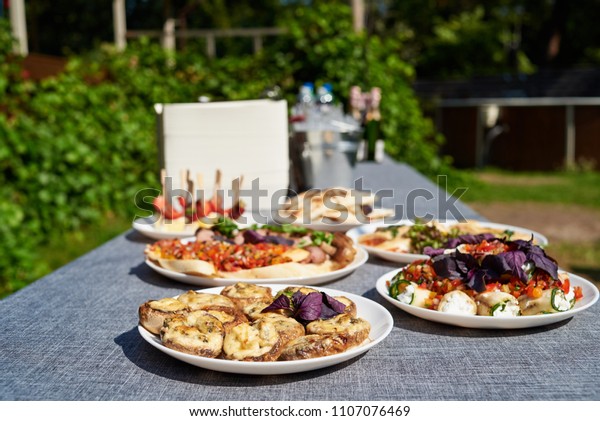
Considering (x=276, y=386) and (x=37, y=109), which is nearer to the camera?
(x=276, y=386)

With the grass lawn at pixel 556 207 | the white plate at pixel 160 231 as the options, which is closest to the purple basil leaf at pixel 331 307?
the white plate at pixel 160 231

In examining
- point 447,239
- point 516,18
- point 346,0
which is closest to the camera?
point 447,239

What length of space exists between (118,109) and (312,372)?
552 cm

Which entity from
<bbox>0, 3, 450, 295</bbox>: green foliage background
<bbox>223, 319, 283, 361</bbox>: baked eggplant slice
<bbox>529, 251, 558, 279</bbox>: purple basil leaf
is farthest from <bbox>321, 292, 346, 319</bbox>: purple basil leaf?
<bbox>0, 3, 450, 295</bbox>: green foliage background

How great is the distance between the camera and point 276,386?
0.97 metres

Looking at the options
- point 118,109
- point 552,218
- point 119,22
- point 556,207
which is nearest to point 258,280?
point 118,109

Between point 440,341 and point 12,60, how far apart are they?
4.79 meters

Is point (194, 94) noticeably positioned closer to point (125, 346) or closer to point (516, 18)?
point (125, 346)

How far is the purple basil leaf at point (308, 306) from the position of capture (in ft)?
3.53

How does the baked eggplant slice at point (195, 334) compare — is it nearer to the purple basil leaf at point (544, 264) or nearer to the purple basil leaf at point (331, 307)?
the purple basil leaf at point (331, 307)

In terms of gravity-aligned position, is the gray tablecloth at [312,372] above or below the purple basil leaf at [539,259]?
below

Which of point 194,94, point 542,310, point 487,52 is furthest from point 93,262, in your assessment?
point 487,52

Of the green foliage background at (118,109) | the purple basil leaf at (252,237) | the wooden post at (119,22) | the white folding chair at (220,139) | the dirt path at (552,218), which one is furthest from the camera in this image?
the wooden post at (119,22)

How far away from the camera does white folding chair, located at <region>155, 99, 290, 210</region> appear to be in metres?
2.12
